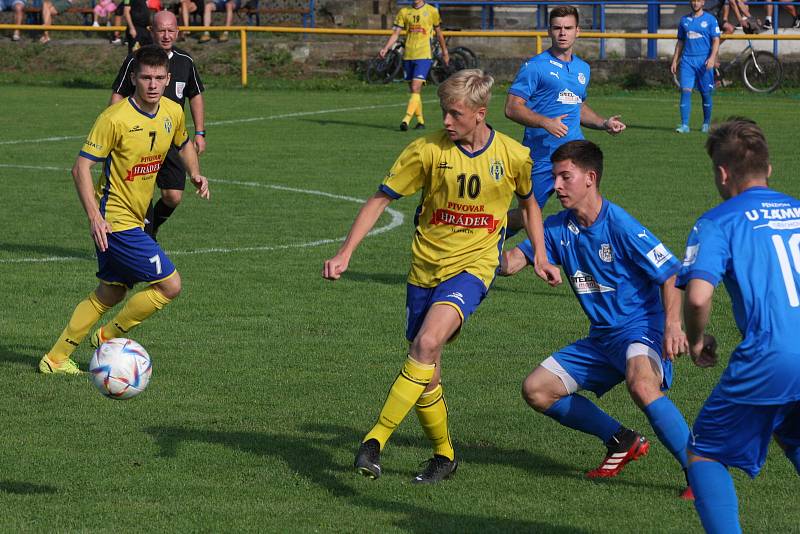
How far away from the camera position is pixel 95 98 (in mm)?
26641

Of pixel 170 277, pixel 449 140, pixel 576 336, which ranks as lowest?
pixel 576 336

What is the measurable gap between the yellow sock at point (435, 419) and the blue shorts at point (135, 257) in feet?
8.00

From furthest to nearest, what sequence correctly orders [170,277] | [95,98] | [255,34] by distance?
1. [255,34]
2. [95,98]
3. [170,277]

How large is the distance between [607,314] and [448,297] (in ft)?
2.46

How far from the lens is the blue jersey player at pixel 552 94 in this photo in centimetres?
1009

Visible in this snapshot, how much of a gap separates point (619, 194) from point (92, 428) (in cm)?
962

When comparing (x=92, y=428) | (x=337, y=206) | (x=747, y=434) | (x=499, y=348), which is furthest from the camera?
(x=337, y=206)

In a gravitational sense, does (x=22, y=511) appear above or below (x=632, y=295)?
below

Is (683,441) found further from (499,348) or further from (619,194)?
(619,194)

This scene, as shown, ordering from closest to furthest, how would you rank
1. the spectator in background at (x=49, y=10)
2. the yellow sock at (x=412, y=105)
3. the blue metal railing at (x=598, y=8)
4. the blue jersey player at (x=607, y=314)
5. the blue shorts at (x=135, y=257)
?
the blue jersey player at (x=607, y=314) → the blue shorts at (x=135, y=257) → the yellow sock at (x=412, y=105) → the blue metal railing at (x=598, y=8) → the spectator in background at (x=49, y=10)

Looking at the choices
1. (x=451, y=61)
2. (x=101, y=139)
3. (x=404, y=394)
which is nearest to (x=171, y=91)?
(x=101, y=139)

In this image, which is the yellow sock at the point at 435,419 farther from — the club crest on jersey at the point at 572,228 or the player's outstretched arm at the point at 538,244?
the club crest on jersey at the point at 572,228

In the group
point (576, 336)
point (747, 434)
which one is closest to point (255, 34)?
point (576, 336)

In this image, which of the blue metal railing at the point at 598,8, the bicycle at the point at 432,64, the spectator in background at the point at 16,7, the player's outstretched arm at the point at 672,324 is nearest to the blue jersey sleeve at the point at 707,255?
the player's outstretched arm at the point at 672,324
